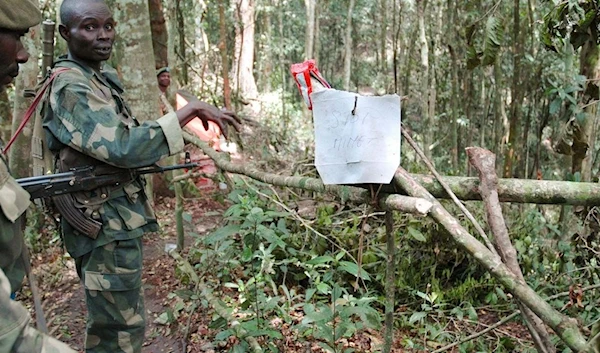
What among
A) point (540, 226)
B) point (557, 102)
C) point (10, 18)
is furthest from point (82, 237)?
point (540, 226)

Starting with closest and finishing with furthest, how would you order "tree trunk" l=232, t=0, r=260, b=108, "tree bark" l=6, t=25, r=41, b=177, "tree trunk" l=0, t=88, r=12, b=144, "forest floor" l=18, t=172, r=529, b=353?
"forest floor" l=18, t=172, r=529, b=353 → "tree bark" l=6, t=25, r=41, b=177 → "tree trunk" l=0, t=88, r=12, b=144 → "tree trunk" l=232, t=0, r=260, b=108

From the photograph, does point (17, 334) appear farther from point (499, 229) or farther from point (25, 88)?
point (25, 88)

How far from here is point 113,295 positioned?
8.76ft

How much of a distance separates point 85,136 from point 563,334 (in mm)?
2103

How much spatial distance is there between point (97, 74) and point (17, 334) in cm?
190

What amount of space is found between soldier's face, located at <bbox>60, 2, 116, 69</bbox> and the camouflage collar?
57mm

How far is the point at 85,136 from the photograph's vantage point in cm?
241

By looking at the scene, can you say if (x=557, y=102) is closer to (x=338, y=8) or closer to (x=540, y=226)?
(x=540, y=226)

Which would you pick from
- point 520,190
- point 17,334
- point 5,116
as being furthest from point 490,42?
point 5,116

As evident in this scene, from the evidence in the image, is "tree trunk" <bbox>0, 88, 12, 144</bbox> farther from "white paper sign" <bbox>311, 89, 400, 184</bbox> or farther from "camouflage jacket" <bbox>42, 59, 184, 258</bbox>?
"white paper sign" <bbox>311, 89, 400, 184</bbox>

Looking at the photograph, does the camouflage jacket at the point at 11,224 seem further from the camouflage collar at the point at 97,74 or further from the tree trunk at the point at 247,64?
the tree trunk at the point at 247,64

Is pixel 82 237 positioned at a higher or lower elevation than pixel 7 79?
lower

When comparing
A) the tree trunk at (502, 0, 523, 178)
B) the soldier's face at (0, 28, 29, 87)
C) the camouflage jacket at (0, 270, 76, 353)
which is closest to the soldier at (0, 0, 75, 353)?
the soldier's face at (0, 28, 29, 87)

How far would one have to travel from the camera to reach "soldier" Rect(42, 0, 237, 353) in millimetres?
2430
